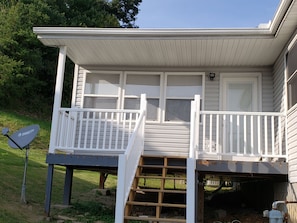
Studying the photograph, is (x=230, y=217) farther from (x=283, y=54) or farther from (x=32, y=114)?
(x=32, y=114)

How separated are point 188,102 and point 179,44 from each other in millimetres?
1734

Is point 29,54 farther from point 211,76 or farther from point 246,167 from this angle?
point 246,167

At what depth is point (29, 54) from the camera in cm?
2088

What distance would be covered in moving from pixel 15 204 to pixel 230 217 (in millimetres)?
4100

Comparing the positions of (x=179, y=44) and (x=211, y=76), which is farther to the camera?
(x=211, y=76)

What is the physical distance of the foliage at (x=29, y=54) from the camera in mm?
20438

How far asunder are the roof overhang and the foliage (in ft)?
44.3

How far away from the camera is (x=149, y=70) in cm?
851

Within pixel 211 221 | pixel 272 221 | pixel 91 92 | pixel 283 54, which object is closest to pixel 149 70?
pixel 91 92

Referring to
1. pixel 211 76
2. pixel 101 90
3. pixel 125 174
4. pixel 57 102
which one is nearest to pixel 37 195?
pixel 57 102

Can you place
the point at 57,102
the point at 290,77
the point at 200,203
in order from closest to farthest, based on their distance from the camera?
the point at 290,77 < the point at 57,102 < the point at 200,203

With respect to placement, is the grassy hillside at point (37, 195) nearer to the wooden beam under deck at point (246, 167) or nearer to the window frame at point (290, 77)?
the wooden beam under deck at point (246, 167)

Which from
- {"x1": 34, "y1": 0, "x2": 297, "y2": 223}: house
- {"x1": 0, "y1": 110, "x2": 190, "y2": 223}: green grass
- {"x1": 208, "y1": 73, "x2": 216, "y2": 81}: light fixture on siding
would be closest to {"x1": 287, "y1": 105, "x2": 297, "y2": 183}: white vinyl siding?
{"x1": 34, "y1": 0, "x2": 297, "y2": 223}: house

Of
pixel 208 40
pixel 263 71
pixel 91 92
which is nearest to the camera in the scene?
pixel 208 40
